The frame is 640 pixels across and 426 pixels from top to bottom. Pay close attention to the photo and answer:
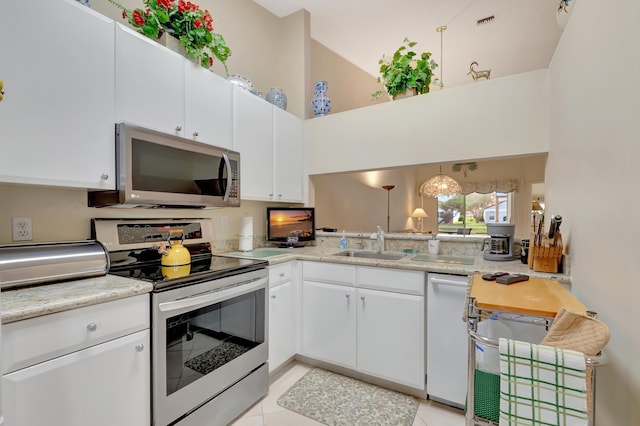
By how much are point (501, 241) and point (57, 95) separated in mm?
2637

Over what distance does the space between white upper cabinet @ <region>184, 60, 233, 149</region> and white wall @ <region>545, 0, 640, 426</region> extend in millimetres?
2030

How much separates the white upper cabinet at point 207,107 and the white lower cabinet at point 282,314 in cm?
102

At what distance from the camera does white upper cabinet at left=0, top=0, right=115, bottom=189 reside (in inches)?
47.9

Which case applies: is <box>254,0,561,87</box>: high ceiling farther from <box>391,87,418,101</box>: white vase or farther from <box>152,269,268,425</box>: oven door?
<box>152,269,268,425</box>: oven door

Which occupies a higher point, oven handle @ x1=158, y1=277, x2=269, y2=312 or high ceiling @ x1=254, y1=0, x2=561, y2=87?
high ceiling @ x1=254, y1=0, x2=561, y2=87

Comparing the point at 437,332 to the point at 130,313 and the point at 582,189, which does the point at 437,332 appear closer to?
the point at 582,189

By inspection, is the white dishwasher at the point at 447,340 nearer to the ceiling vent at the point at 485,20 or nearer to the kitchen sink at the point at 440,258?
the kitchen sink at the point at 440,258

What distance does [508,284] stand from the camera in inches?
52.6

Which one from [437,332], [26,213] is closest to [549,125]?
[437,332]

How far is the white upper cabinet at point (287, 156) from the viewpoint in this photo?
269 centimetres

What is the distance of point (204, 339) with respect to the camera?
1615 millimetres

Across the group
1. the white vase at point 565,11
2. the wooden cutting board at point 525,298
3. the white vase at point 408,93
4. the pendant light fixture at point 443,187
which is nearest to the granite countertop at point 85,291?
the wooden cutting board at point 525,298

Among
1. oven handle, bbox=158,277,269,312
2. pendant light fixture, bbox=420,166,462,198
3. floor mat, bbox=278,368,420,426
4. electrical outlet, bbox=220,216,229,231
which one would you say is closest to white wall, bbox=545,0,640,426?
floor mat, bbox=278,368,420,426

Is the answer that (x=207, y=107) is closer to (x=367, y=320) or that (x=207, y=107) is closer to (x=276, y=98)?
(x=276, y=98)
